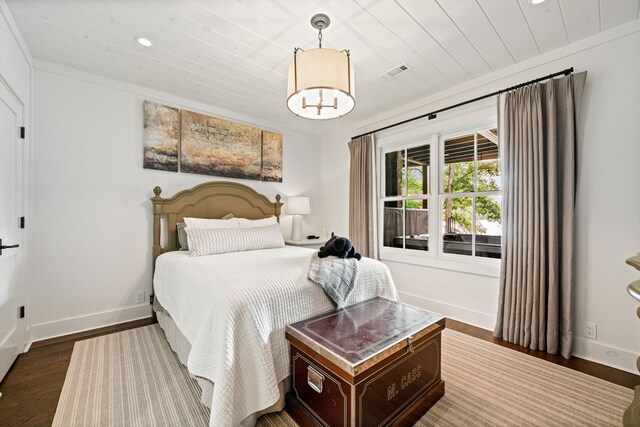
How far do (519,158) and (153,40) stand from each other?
10.5ft

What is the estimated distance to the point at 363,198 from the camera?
3.69 m

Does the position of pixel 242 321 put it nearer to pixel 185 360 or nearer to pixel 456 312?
pixel 185 360

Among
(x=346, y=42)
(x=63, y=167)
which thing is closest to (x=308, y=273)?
(x=346, y=42)

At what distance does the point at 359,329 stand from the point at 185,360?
130 cm

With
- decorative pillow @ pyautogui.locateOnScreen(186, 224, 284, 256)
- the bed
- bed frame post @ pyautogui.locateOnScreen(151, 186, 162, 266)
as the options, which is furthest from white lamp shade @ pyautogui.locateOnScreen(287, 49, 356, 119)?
bed frame post @ pyautogui.locateOnScreen(151, 186, 162, 266)

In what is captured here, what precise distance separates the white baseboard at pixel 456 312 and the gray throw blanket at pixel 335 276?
168 cm

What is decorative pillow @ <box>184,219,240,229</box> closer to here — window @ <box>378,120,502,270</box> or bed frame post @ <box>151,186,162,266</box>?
bed frame post @ <box>151,186,162,266</box>

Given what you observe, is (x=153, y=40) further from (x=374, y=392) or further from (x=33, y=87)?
(x=374, y=392)

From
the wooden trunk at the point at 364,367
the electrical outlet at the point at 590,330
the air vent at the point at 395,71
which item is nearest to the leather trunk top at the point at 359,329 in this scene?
the wooden trunk at the point at 364,367

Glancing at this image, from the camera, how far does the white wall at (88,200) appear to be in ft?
7.96

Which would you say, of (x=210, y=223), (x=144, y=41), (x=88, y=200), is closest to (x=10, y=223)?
(x=88, y=200)

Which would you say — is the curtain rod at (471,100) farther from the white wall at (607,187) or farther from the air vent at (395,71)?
the air vent at (395,71)

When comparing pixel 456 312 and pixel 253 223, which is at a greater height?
pixel 253 223

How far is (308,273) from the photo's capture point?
1793mm
